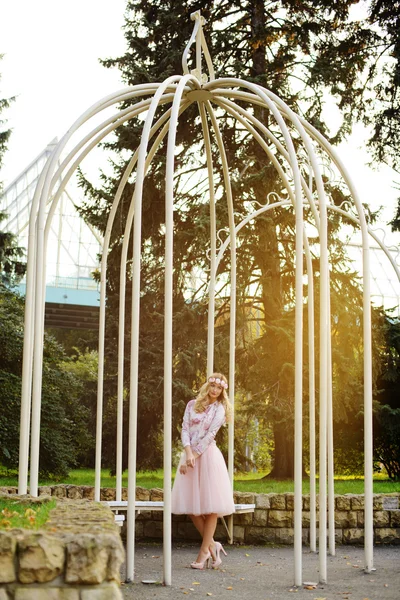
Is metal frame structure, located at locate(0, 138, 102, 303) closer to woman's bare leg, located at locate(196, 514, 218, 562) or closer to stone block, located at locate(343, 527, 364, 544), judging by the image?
stone block, located at locate(343, 527, 364, 544)

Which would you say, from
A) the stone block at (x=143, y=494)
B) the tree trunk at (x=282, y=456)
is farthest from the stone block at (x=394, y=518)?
the tree trunk at (x=282, y=456)

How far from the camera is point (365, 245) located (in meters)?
6.88

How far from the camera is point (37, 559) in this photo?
3561mm

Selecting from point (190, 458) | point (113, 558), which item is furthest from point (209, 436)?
point (113, 558)

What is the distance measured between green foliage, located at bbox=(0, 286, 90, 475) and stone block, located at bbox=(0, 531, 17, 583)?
12.0 meters

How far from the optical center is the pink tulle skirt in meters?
7.28

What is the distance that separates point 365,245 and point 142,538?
4.26 meters

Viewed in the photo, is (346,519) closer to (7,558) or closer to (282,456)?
(7,558)

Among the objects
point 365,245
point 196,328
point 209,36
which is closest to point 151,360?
point 196,328

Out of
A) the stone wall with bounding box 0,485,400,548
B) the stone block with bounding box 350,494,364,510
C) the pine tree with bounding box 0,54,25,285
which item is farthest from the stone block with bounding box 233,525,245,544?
the pine tree with bounding box 0,54,25,285

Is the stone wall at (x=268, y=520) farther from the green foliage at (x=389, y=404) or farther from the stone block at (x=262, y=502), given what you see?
the green foliage at (x=389, y=404)

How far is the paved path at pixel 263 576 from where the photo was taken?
6000 millimetres

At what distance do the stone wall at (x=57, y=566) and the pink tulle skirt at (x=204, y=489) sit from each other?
364 cm

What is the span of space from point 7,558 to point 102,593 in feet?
1.45
